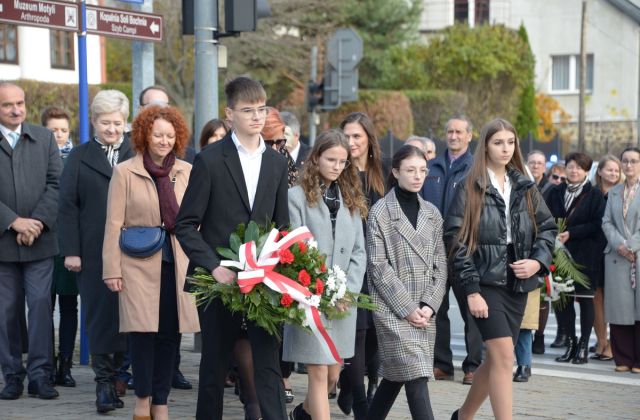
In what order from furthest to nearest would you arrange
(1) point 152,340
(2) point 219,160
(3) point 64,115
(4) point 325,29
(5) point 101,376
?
1. (4) point 325,29
2. (3) point 64,115
3. (5) point 101,376
4. (1) point 152,340
5. (2) point 219,160

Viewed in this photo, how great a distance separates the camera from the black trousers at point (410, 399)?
6707 mm

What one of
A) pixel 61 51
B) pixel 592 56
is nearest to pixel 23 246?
pixel 61 51

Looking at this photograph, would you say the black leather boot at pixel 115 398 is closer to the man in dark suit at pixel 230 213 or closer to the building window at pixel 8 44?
the man in dark suit at pixel 230 213

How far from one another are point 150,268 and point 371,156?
1.86 meters

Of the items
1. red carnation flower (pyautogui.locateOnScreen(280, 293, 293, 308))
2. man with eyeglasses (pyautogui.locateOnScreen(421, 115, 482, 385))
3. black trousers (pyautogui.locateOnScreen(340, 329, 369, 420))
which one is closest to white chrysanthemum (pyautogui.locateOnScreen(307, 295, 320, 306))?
red carnation flower (pyautogui.locateOnScreen(280, 293, 293, 308))

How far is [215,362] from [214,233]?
2.29 feet

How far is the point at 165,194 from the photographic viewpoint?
730cm

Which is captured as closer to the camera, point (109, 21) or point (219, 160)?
point (219, 160)

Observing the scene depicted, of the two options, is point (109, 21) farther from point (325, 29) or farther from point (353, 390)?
point (325, 29)

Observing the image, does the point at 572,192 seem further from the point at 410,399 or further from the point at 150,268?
the point at 150,268

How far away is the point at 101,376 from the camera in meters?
7.81

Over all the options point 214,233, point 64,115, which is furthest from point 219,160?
point 64,115

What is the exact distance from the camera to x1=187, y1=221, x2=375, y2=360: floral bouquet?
599cm

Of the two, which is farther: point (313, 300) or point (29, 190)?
point (29, 190)
